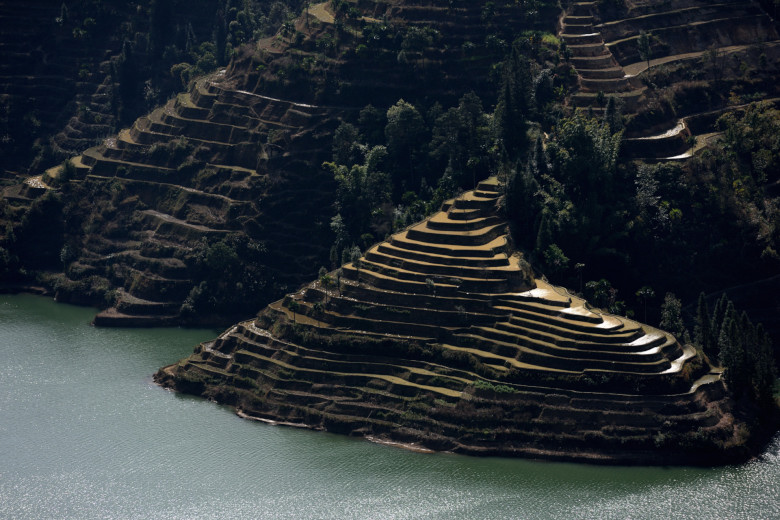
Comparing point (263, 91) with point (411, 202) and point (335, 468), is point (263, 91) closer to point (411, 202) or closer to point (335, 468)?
point (411, 202)

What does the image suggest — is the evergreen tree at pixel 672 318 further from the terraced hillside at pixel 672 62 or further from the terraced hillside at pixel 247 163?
the terraced hillside at pixel 247 163

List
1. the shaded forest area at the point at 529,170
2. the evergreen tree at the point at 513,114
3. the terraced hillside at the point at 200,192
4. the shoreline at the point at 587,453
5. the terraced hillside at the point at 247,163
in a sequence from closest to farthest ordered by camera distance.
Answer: the shoreline at the point at 587,453
the shaded forest area at the point at 529,170
the evergreen tree at the point at 513,114
the terraced hillside at the point at 200,192
the terraced hillside at the point at 247,163

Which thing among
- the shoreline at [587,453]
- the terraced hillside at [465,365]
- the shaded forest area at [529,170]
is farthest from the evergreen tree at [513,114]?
the shoreline at [587,453]

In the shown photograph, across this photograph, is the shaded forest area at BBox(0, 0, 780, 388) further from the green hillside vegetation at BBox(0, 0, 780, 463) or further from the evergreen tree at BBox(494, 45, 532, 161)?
the green hillside vegetation at BBox(0, 0, 780, 463)

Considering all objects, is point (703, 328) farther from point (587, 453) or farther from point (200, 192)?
point (200, 192)

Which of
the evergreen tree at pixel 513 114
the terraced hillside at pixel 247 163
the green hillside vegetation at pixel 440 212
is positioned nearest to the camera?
the green hillside vegetation at pixel 440 212

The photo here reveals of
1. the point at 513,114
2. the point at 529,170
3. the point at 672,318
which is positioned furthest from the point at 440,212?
the point at 672,318

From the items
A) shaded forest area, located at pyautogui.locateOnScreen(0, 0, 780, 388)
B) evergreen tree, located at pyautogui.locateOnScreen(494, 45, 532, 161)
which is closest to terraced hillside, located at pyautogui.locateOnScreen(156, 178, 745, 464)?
shaded forest area, located at pyautogui.locateOnScreen(0, 0, 780, 388)
